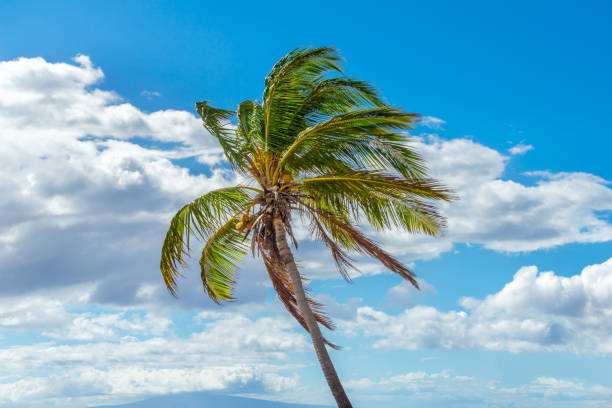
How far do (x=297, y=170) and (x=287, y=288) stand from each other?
3159mm

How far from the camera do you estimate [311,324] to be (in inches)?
509

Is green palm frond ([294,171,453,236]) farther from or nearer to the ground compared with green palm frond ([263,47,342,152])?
nearer to the ground

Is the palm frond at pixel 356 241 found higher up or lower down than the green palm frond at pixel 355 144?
lower down

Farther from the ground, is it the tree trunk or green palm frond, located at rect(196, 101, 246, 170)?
green palm frond, located at rect(196, 101, 246, 170)

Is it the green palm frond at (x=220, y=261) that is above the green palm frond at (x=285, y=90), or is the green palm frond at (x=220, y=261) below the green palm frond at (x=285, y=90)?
below

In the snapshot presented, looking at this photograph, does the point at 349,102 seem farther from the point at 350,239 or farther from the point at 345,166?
the point at 350,239

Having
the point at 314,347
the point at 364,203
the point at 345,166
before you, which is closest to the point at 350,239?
the point at 364,203

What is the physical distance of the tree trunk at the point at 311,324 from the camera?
1240cm

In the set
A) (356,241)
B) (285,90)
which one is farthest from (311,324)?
(285,90)

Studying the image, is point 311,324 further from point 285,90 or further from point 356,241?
point 285,90

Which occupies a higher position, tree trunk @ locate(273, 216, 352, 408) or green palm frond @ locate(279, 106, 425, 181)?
green palm frond @ locate(279, 106, 425, 181)

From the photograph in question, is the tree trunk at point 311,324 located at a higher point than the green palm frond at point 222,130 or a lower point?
lower

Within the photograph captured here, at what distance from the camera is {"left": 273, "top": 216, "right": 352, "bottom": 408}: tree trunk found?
40.7ft

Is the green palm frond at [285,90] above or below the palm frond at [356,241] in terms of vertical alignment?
above
